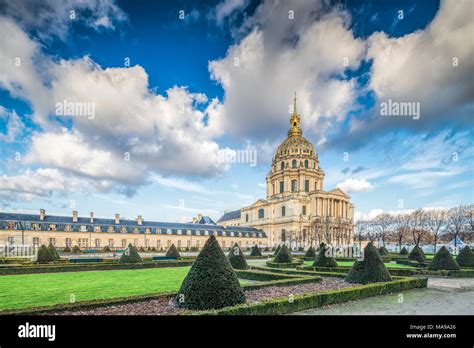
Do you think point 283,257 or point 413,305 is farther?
point 283,257

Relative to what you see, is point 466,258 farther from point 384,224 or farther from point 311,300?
point 384,224

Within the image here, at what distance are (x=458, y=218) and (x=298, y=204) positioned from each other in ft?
111

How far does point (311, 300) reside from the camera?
10.5 meters

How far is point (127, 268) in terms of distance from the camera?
25.0 metres

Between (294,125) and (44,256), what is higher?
(294,125)

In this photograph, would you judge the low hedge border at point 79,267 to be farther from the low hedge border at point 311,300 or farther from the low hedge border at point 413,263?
the low hedge border at point 413,263

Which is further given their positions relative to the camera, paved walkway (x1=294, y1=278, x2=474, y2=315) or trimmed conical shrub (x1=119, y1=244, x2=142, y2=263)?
trimmed conical shrub (x1=119, y1=244, x2=142, y2=263)

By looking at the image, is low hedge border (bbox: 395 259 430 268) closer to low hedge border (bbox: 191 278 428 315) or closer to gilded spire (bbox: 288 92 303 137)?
low hedge border (bbox: 191 278 428 315)

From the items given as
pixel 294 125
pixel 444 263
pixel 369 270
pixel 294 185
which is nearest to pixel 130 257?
pixel 369 270

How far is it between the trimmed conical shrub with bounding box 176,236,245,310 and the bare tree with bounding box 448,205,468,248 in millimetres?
59347

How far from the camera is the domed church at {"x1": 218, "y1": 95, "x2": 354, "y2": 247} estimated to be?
78244 mm

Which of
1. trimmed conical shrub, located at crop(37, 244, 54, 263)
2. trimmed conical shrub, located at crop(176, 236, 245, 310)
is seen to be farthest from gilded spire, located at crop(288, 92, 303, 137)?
trimmed conical shrub, located at crop(176, 236, 245, 310)
